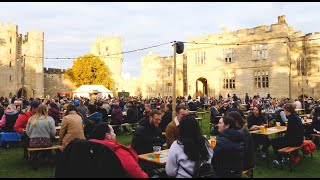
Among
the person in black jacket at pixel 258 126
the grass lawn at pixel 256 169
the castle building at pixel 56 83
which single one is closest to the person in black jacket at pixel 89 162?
the grass lawn at pixel 256 169

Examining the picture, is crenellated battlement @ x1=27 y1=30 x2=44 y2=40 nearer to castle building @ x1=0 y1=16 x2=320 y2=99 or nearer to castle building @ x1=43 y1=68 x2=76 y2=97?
castle building @ x1=0 y1=16 x2=320 y2=99

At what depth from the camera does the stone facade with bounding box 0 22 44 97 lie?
4175 cm

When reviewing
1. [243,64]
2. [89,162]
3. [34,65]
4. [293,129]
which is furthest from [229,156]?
[34,65]

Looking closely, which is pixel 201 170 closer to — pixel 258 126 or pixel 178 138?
pixel 178 138

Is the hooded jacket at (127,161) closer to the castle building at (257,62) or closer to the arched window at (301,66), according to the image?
the castle building at (257,62)

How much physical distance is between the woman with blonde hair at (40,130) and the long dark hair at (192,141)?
434 cm

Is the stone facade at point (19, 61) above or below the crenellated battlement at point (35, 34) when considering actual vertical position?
below

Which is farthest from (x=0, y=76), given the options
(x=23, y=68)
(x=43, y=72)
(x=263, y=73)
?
(x=263, y=73)

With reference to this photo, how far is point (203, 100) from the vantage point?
24484 mm

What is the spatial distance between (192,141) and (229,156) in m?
0.89

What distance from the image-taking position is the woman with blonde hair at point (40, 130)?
7.00 metres

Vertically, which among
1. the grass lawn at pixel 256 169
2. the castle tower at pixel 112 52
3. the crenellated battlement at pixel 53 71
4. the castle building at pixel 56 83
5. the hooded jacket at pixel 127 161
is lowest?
the grass lawn at pixel 256 169

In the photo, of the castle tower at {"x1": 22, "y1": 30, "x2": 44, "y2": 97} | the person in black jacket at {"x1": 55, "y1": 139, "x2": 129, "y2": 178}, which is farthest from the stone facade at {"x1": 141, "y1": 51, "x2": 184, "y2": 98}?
the person in black jacket at {"x1": 55, "y1": 139, "x2": 129, "y2": 178}

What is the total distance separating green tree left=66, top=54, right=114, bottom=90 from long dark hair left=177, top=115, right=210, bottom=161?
46.5 m
